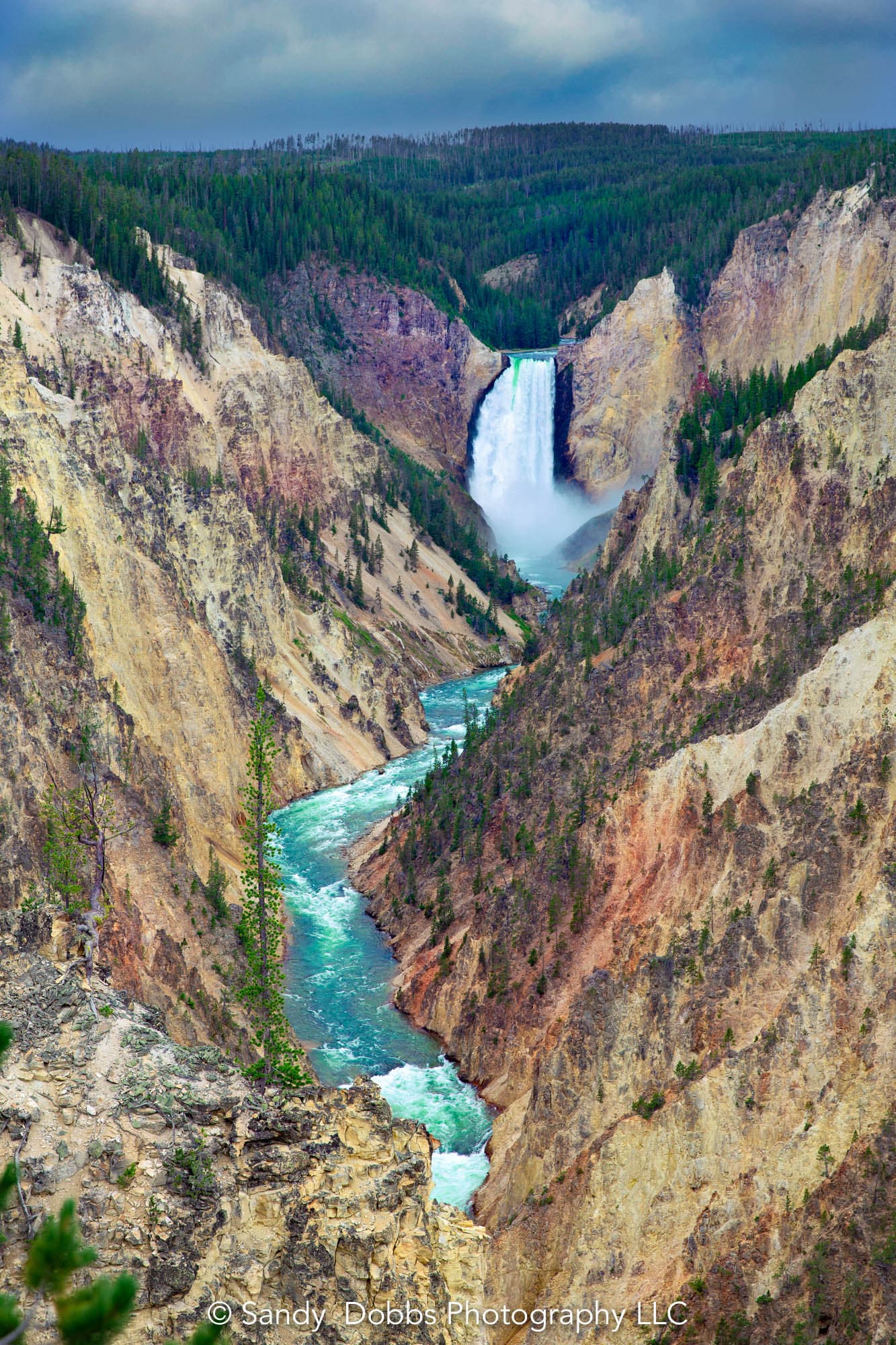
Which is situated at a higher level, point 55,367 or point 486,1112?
point 55,367

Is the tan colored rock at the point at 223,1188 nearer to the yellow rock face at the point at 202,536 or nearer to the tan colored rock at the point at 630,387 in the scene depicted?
the yellow rock face at the point at 202,536

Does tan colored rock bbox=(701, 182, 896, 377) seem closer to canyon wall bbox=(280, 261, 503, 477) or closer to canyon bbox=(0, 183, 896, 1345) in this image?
canyon bbox=(0, 183, 896, 1345)

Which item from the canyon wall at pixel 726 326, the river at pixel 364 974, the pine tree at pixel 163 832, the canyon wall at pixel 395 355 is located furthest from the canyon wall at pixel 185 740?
the canyon wall at pixel 726 326

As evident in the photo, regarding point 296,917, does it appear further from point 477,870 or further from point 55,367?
point 55,367

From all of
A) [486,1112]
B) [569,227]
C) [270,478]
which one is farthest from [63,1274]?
[569,227]

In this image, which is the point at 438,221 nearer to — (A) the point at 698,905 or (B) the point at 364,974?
(B) the point at 364,974

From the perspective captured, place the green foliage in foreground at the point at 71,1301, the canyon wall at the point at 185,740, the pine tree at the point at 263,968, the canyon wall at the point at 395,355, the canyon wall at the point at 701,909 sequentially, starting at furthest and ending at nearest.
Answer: the canyon wall at the point at 395,355 → the pine tree at the point at 263,968 → the canyon wall at the point at 701,909 → the canyon wall at the point at 185,740 → the green foliage in foreground at the point at 71,1301

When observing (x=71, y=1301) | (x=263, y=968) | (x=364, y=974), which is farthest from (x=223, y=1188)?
(x=364, y=974)
